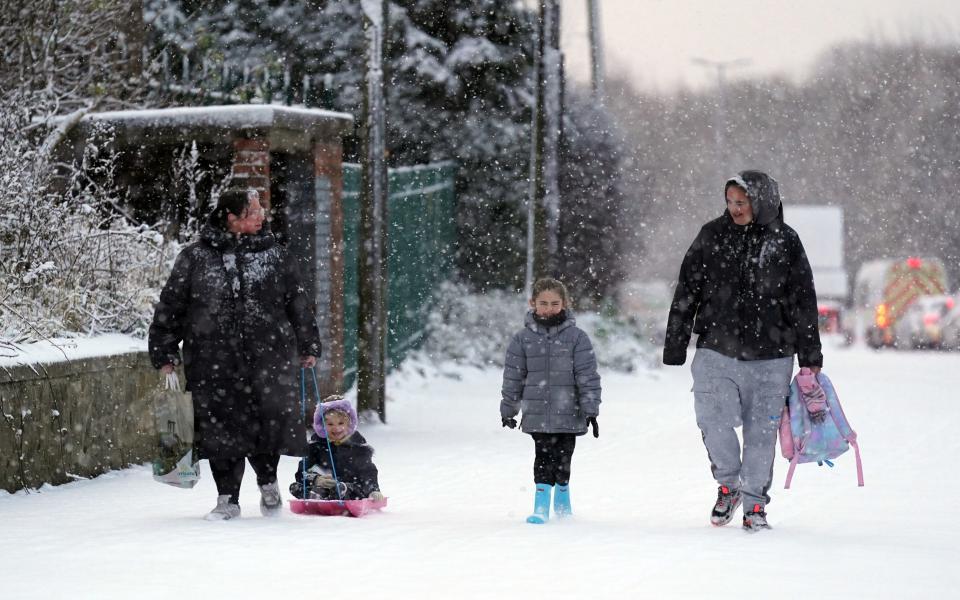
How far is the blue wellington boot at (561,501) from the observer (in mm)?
8328

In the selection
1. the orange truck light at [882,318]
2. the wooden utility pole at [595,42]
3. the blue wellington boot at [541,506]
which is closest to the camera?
the blue wellington boot at [541,506]

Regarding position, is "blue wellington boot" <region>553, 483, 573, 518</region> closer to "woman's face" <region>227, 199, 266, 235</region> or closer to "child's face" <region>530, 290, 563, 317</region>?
"child's face" <region>530, 290, 563, 317</region>

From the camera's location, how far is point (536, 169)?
1841cm

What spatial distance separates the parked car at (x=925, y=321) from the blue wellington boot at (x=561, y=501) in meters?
23.9

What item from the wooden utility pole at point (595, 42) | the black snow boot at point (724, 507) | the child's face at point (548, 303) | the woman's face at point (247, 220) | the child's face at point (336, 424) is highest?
the wooden utility pole at point (595, 42)

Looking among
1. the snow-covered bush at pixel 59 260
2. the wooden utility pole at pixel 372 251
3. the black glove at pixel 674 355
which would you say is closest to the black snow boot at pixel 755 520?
the black glove at pixel 674 355

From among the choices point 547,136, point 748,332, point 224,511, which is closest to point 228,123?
point 224,511

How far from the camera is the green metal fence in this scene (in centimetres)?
1463

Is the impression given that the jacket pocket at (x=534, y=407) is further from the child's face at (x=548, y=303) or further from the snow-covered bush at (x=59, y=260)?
the snow-covered bush at (x=59, y=260)

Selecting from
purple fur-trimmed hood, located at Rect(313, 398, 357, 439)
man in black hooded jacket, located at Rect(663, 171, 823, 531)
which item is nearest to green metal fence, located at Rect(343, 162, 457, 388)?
purple fur-trimmed hood, located at Rect(313, 398, 357, 439)

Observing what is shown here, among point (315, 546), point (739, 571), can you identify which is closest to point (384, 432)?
point (315, 546)

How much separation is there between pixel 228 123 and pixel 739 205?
5.40 metres

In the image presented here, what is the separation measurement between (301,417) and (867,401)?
10775 millimetres

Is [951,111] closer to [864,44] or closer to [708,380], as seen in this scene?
[864,44]
